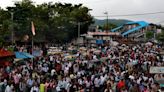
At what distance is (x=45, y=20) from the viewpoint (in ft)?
223

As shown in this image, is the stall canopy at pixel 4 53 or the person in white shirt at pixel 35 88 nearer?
the person in white shirt at pixel 35 88

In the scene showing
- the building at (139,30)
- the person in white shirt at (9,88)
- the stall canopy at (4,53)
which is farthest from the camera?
the building at (139,30)

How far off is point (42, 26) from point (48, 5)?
1051 cm

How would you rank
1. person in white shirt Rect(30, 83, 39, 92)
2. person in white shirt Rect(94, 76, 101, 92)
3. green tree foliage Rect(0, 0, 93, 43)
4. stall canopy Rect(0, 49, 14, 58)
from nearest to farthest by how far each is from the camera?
person in white shirt Rect(30, 83, 39, 92) < person in white shirt Rect(94, 76, 101, 92) < stall canopy Rect(0, 49, 14, 58) < green tree foliage Rect(0, 0, 93, 43)

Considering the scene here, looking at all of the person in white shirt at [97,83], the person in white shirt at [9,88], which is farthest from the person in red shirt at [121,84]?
the person in white shirt at [9,88]

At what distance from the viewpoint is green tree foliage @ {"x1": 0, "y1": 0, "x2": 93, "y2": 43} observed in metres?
62.6

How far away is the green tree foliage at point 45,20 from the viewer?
2463 inches

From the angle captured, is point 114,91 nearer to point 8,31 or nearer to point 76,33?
point 8,31

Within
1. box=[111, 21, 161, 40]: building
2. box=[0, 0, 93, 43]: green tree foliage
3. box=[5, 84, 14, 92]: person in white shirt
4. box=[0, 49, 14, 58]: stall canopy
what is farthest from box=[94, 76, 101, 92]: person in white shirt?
box=[111, 21, 161, 40]: building

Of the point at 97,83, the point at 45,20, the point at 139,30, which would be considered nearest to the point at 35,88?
the point at 97,83

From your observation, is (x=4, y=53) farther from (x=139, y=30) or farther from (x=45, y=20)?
(x=139, y=30)

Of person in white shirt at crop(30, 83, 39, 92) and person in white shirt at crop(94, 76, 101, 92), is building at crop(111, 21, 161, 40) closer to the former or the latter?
person in white shirt at crop(94, 76, 101, 92)

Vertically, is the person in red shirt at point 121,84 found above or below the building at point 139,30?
above

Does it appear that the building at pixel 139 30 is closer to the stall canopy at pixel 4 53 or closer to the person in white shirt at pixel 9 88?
the stall canopy at pixel 4 53
